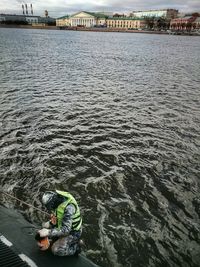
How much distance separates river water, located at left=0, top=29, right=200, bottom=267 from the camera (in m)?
9.43

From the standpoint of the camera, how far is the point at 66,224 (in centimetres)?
693

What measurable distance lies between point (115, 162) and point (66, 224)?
7.48 metres

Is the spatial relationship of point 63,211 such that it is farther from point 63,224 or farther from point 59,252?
point 59,252

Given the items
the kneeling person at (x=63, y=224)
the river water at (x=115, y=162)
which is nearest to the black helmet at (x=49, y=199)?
the kneeling person at (x=63, y=224)

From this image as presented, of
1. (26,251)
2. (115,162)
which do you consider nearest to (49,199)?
(26,251)

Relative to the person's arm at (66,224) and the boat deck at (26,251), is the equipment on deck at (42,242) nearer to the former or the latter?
the boat deck at (26,251)

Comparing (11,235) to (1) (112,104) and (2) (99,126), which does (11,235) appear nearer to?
(2) (99,126)

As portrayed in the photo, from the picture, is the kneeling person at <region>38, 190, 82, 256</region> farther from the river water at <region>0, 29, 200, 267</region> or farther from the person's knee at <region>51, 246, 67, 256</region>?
the river water at <region>0, 29, 200, 267</region>

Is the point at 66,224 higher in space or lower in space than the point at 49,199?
lower

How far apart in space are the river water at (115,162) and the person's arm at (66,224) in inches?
88.2

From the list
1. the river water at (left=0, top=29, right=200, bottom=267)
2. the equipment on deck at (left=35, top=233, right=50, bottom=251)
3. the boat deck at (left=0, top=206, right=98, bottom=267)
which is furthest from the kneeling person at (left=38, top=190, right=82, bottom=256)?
the river water at (left=0, top=29, right=200, bottom=267)

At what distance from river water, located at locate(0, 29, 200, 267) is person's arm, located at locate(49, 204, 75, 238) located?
224cm

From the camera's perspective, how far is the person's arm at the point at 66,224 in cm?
683

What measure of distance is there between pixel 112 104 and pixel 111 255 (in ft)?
55.0
